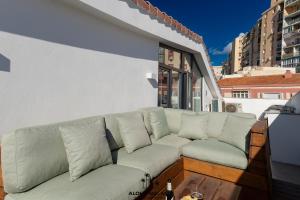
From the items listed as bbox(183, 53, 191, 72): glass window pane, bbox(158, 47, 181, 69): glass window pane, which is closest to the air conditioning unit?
bbox(183, 53, 191, 72): glass window pane

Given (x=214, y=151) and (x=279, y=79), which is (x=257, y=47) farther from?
(x=214, y=151)

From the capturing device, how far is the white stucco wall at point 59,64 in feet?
7.34

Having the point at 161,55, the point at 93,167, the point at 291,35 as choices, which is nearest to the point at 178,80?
the point at 161,55

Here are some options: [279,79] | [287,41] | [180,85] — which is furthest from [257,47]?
[180,85]

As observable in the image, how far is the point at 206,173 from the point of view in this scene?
3.06 m

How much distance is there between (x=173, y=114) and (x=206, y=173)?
1.40 meters

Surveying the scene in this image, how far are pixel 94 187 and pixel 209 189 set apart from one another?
1147mm

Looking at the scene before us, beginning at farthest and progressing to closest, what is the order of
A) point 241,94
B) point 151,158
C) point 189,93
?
point 241,94 → point 189,93 → point 151,158

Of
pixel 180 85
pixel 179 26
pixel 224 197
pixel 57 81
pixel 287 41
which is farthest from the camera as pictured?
pixel 287 41

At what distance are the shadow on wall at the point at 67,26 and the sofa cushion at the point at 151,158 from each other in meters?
1.74

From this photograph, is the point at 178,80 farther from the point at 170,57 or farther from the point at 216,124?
the point at 216,124

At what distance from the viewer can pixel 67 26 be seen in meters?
2.85

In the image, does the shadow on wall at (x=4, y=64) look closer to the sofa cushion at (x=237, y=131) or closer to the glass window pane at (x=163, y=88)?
the sofa cushion at (x=237, y=131)

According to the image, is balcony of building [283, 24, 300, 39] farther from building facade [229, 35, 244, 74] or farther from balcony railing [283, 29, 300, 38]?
building facade [229, 35, 244, 74]
